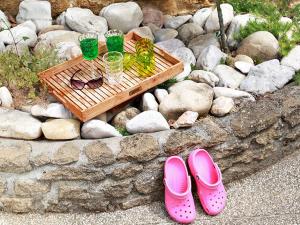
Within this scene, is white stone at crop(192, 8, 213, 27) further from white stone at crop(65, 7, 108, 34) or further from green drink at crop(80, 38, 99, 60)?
green drink at crop(80, 38, 99, 60)

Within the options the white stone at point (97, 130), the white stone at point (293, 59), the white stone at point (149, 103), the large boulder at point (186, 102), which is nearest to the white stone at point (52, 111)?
the white stone at point (97, 130)

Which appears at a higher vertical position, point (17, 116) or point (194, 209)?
point (17, 116)

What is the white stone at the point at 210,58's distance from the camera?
3742 mm

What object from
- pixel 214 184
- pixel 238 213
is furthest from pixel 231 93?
pixel 238 213

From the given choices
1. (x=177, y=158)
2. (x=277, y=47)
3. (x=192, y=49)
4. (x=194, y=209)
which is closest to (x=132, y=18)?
(x=192, y=49)

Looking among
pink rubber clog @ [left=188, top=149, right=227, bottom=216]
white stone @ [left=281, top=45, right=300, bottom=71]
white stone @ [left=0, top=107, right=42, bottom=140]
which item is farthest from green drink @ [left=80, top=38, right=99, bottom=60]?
white stone @ [left=281, top=45, right=300, bottom=71]

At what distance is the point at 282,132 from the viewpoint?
348 centimetres

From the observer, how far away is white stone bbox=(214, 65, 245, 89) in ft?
11.8

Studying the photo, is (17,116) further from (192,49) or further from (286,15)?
(286,15)

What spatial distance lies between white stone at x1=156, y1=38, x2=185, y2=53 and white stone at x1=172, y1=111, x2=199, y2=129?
69 cm

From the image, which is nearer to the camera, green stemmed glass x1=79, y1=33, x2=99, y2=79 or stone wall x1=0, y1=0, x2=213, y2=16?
green stemmed glass x1=79, y1=33, x2=99, y2=79

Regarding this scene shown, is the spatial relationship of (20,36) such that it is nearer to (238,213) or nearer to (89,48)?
(89,48)

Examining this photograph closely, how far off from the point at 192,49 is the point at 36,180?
142 cm

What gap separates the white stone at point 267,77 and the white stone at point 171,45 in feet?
1.82
